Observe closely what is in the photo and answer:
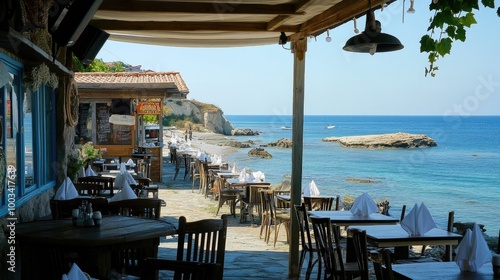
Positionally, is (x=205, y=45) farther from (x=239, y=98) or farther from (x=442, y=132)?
(x=442, y=132)

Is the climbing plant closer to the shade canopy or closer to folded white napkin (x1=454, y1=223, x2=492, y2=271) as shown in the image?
Result: the shade canopy

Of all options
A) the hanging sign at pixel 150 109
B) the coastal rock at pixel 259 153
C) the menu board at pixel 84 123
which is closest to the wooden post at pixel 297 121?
the menu board at pixel 84 123

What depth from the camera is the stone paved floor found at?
6.61 meters

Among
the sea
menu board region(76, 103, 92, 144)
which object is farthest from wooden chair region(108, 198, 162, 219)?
the sea

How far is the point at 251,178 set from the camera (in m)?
11.6

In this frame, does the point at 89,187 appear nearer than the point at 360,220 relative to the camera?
No

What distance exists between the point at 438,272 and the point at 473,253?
0.77 ft

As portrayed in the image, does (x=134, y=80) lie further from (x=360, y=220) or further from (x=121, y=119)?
(x=360, y=220)

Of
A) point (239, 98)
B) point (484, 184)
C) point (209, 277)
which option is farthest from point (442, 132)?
point (209, 277)

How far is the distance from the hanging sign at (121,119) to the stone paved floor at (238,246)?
3.46m

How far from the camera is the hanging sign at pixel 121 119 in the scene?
1652 centimetres

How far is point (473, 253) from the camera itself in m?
3.55

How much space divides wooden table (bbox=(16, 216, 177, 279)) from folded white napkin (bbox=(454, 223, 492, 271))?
6.16 feet

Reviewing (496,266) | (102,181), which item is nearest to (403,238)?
(496,266)
